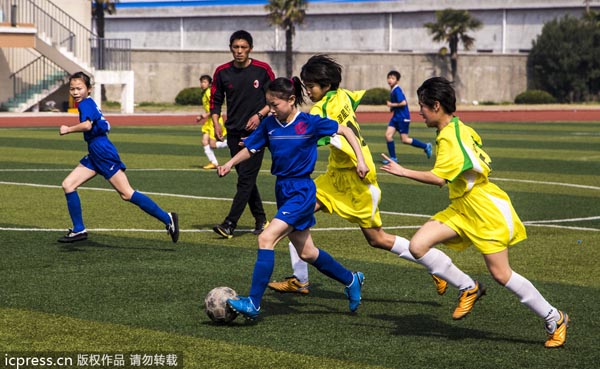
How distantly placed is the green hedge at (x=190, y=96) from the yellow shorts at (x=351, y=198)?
5503 centimetres

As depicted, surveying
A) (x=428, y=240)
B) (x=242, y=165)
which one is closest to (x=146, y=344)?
(x=428, y=240)

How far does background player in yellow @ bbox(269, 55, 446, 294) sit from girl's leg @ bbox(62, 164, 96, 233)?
3261 millimetres

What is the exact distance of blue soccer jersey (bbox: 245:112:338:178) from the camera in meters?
7.97

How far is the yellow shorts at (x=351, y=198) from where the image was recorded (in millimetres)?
8562

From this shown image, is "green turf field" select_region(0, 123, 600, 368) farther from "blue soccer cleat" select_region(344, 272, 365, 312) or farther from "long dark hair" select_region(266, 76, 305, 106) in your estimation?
"long dark hair" select_region(266, 76, 305, 106)

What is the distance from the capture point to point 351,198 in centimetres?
862

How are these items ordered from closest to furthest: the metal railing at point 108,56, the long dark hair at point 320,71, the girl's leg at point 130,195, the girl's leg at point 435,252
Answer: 1. the girl's leg at point 435,252
2. the long dark hair at point 320,71
3. the girl's leg at point 130,195
4. the metal railing at point 108,56

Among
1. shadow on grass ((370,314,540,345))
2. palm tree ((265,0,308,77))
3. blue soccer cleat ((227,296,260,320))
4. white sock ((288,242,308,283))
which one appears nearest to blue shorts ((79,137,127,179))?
white sock ((288,242,308,283))

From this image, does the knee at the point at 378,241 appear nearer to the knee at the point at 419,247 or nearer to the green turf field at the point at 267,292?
the green turf field at the point at 267,292

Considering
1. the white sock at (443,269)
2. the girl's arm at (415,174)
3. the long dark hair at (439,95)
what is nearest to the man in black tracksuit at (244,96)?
the white sock at (443,269)

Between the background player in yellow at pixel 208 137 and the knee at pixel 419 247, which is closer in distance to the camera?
the knee at pixel 419 247

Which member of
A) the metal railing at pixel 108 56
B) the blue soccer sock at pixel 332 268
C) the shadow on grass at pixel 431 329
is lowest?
the shadow on grass at pixel 431 329

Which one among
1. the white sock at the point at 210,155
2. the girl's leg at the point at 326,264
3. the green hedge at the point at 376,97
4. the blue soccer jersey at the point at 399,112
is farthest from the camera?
the green hedge at the point at 376,97

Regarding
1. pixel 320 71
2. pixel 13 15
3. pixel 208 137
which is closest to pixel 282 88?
pixel 320 71
